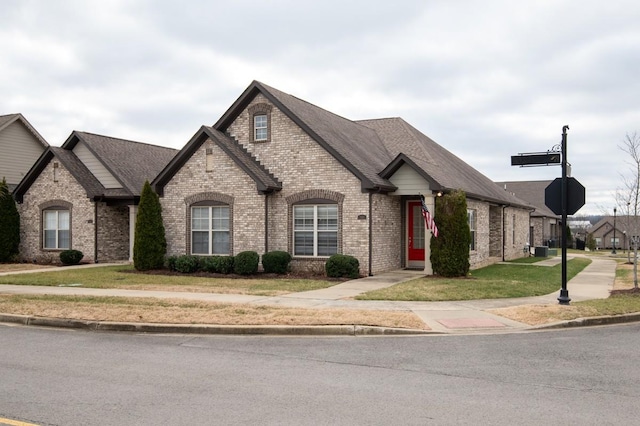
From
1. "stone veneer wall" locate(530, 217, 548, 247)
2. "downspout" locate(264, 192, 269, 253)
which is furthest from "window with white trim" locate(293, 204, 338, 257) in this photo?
"stone veneer wall" locate(530, 217, 548, 247)

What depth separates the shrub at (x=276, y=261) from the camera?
2066 centimetres

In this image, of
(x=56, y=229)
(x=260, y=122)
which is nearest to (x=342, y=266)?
(x=260, y=122)

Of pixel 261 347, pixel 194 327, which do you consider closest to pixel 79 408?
pixel 261 347

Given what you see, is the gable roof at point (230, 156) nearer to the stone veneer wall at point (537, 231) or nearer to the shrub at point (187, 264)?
the shrub at point (187, 264)

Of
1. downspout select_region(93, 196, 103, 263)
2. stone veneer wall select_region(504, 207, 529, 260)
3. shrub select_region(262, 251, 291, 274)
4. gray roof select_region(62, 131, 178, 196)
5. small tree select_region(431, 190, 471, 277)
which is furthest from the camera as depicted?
stone veneer wall select_region(504, 207, 529, 260)

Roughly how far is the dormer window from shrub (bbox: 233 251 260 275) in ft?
14.4

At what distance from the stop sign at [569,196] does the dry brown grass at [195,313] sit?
4.45 metres

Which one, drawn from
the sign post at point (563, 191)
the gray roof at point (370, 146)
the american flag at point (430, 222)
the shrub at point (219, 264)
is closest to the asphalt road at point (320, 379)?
the sign post at point (563, 191)

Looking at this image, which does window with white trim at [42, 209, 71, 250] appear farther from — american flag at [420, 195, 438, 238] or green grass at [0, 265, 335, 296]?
american flag at [420, 195, 438, 238]

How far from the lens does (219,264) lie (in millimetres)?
21453

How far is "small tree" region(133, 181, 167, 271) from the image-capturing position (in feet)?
74.2

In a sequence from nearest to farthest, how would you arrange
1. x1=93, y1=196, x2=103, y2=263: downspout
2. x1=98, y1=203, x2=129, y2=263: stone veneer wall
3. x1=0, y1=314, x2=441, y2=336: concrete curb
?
x1=0, y1=314, x2=441, y2=336: concrete curb → x1=93, y1=196, x2=103, y2=263: downspout → x1=98, y1=203, x2=129, y2=263: stone veneer wall

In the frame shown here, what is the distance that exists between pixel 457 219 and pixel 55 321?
12.7m

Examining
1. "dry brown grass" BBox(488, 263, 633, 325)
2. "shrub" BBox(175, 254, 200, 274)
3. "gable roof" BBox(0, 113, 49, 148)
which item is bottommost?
"dry brown grass" BBox(488, 263, 633, 325)
